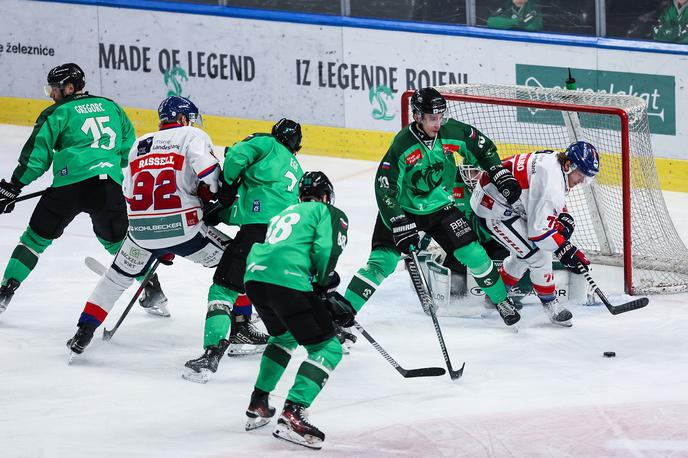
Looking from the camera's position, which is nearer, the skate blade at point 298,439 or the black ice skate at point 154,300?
the skate blade at point 298,439

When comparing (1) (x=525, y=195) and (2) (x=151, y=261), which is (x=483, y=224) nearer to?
(1) (x=525, y=195)

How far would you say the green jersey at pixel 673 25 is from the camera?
8.62 meters

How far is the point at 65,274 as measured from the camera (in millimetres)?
7438

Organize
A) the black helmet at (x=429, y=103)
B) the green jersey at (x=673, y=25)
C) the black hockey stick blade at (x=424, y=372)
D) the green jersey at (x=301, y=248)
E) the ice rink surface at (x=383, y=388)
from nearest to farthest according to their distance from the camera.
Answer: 1. the green jersey at (x=301, y=248)
2. the ice rink surface at (x=383, y=388)
3. the black hockey stick blade at (x=424, y=372)
4. the black helmet at (x=429, y=103)
5. the green jersey at (x=673, y=25)

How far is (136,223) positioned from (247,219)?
1.56 feet

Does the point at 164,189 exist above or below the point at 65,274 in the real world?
above

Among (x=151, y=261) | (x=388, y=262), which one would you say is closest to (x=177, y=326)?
(x=151, y=261)

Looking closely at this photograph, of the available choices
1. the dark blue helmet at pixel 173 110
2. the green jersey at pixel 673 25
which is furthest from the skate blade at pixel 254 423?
the green jersey at pixel 673 25

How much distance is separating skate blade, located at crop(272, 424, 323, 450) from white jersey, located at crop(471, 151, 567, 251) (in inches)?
74.4

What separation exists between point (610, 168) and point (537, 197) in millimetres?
1074

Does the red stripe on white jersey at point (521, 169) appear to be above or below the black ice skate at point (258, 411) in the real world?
above

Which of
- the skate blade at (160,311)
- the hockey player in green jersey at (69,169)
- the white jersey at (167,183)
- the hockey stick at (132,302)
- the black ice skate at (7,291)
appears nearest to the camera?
the white jersey at (167,183)

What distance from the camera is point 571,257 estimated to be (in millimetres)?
6211

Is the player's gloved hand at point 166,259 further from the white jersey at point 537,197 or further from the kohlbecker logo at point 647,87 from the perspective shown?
the kohlbecker logo at point 647,87
